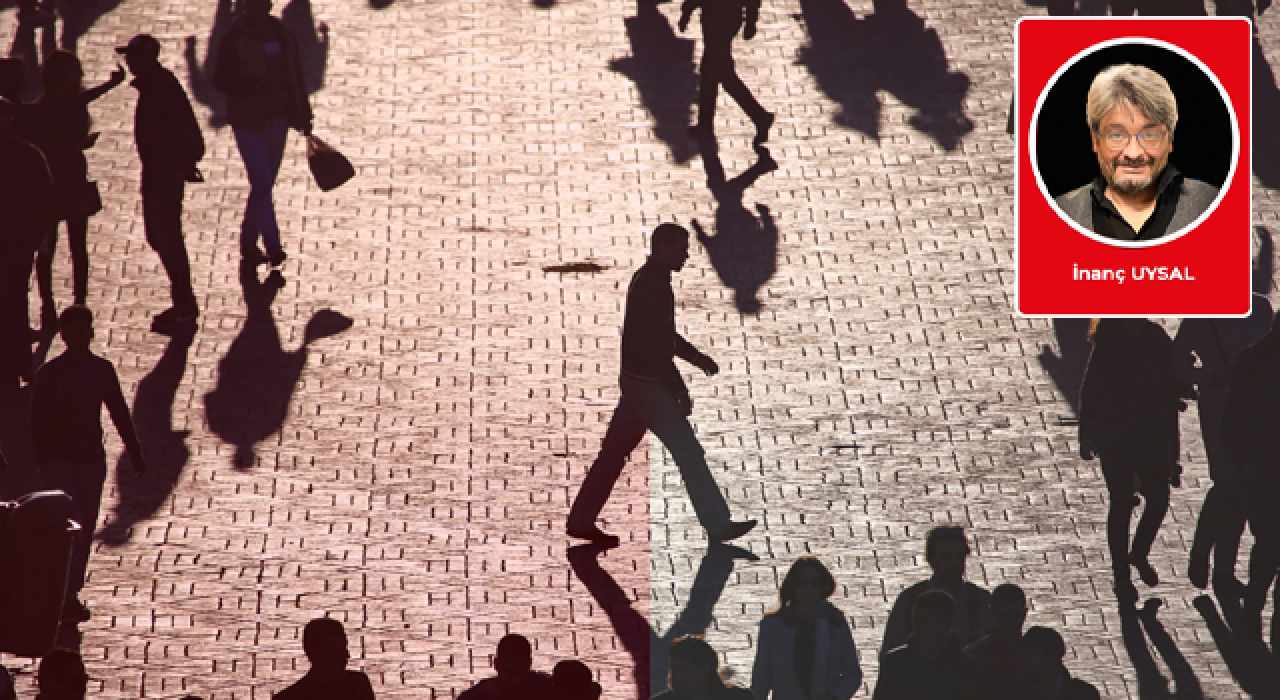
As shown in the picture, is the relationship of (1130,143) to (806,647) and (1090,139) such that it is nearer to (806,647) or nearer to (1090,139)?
(1090,139)

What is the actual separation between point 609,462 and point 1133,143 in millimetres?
3173

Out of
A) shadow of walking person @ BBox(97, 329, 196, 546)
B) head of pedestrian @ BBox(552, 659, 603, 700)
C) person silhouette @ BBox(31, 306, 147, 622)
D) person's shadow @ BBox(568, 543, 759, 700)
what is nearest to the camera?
head of pedestrian @ BBox(552, 659, 603, 700)

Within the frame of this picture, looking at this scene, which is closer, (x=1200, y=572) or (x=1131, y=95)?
(x=1200, y=572)

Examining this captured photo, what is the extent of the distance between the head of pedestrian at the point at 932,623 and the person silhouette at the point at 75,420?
4103mm

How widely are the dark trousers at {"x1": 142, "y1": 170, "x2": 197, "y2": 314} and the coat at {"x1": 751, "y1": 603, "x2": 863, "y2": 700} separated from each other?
20.9 ft

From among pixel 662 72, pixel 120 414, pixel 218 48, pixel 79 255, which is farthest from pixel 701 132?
pixel 120 414

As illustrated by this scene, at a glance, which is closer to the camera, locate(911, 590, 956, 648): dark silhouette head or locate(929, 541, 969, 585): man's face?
locate(911, 590, 956, 648): dark silhouette head

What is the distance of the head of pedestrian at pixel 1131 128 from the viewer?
33.8ft

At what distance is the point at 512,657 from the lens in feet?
22.7

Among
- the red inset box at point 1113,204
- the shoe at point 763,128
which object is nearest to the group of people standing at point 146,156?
the shoe at point 763,128

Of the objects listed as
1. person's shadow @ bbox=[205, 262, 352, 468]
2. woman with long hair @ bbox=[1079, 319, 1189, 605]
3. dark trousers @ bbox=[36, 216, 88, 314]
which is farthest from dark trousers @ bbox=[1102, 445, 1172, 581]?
dark trousers @ bbox=[36, 216, 88, 314]

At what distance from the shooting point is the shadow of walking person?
10.8m

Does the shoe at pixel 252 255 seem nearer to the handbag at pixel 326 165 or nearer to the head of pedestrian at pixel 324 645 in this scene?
the handbag at pixel 326 165

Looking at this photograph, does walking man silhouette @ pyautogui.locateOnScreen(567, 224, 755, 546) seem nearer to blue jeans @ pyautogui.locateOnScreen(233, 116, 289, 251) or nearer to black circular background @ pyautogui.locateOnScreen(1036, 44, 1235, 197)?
black circular background @ pyautogui.locateOnScreen(1036, 44, 1235, 197)
